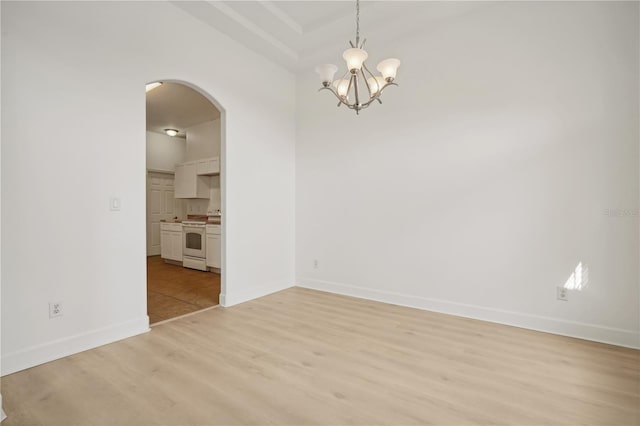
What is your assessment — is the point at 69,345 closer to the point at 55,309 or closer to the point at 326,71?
the point at 55,309

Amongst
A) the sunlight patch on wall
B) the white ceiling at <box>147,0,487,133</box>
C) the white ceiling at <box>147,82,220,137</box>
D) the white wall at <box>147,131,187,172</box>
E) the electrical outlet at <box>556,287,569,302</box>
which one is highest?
the white ceiling at <box>147,0,487,133</box>

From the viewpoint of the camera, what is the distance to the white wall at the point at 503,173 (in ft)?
8.26

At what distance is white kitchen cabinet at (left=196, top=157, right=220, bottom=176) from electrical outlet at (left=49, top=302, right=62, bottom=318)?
3946 mm

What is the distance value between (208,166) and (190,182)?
0.71 metres

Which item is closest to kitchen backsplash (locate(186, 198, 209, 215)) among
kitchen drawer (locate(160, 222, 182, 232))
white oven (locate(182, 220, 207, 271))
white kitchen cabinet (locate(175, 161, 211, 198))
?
white kitchen cabinet (locate(175, 161, 211, 198))

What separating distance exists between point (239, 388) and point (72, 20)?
3002 millimetres

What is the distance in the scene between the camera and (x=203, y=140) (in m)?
6.67

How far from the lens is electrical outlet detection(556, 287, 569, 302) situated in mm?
2699

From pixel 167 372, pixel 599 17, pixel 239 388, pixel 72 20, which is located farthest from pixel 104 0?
pixel 599 17

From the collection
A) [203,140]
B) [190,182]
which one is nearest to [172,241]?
[190,182]

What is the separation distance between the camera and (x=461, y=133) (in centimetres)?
319

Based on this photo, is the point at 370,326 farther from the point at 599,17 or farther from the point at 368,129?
the point at 599,17

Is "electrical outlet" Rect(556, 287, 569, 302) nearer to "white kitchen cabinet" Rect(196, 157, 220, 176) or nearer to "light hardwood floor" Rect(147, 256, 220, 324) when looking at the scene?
"light hardwood floor" Rect(147, 256, 220, 324)

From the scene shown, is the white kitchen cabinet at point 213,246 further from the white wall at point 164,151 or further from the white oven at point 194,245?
A: the white wall at point 164,151
